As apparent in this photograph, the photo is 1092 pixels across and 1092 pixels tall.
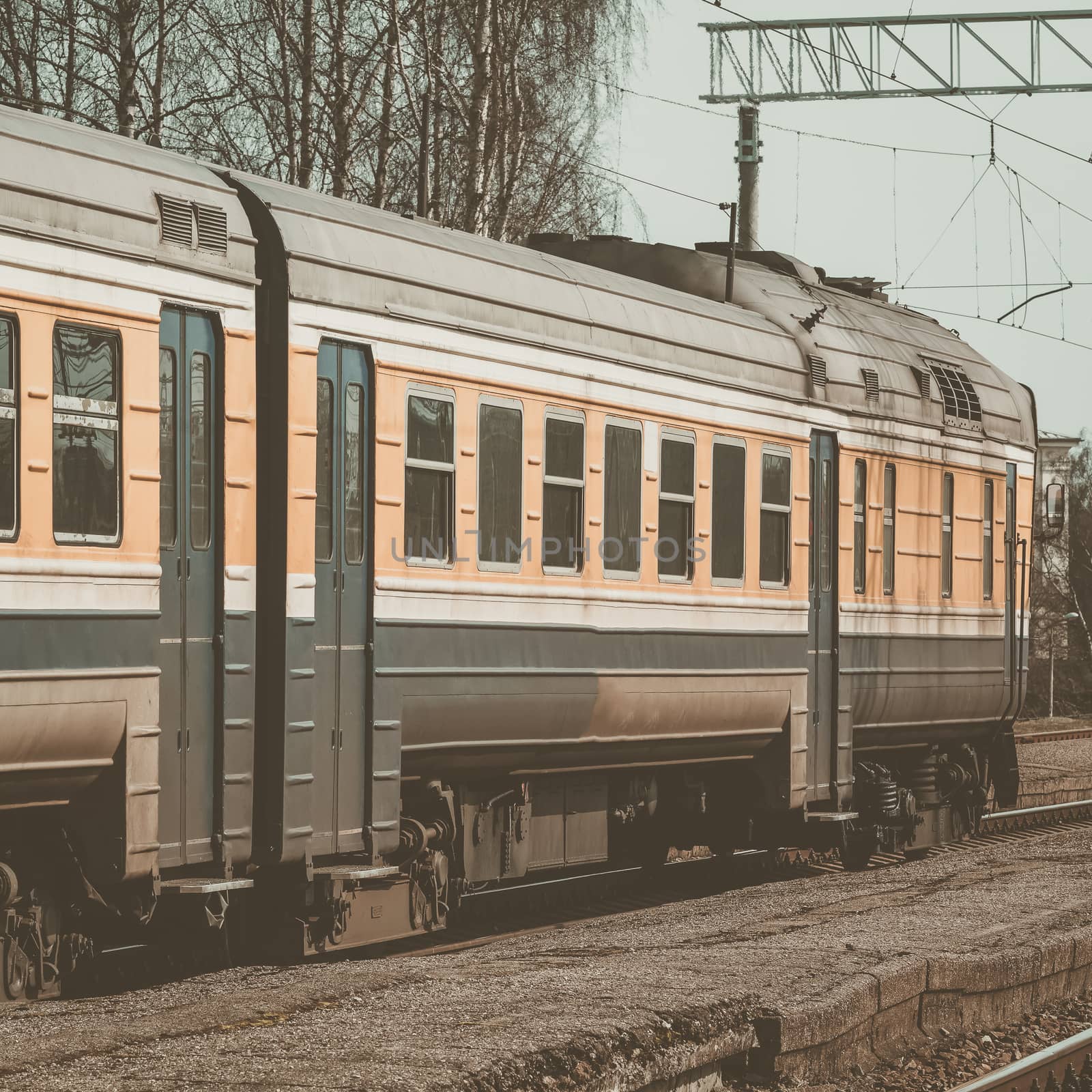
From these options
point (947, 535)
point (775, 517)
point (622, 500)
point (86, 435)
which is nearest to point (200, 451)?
point (86, 435)

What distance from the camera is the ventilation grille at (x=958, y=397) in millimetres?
15984

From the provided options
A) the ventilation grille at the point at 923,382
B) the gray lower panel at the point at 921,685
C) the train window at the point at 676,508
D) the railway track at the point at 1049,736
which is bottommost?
the railway track at the point at 1049,736

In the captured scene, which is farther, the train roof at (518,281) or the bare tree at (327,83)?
the bare tree at (327,83)

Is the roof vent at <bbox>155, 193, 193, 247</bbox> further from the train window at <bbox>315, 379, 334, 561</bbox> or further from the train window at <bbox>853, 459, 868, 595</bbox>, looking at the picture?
the train window at <bbox>853, 459, 868, 595</bbox>

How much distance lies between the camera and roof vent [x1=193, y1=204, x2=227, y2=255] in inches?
352

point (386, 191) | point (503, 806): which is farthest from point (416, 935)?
point (386, 191)

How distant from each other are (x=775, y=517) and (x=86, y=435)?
6.18m

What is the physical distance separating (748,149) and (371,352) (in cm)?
1571

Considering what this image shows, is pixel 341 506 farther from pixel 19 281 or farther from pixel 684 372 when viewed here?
pixel 684 372

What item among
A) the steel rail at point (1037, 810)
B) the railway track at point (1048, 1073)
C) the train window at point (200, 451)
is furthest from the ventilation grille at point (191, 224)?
the steel rail at point (1037, 810)

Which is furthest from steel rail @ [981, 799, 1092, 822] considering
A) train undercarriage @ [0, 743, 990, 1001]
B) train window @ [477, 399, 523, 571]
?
train window @ [477, 399, 523, 571]

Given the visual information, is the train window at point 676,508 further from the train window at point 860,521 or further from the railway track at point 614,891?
the train window at point 860,521

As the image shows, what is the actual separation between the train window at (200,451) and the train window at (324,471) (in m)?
0.65

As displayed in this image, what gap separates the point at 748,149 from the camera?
24734mm
